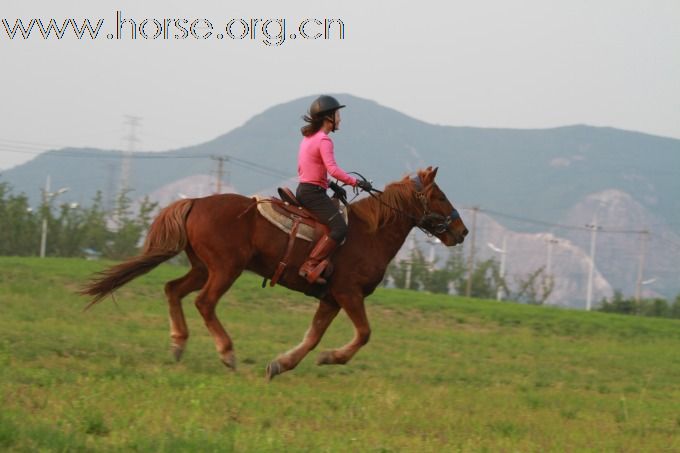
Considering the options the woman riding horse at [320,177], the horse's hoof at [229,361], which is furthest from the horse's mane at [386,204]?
the horse's hoof at [229,361]

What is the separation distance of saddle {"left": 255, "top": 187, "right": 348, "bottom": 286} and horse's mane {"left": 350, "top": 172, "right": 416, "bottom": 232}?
2.11 ft

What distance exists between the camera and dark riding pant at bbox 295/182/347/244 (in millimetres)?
11055

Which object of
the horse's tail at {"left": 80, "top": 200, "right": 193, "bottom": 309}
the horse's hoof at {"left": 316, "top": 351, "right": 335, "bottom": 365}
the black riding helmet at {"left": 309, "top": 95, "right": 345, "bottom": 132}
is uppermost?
the black riding helmet at {"left": 309, "top": 95, "right": 345, "bottom": 132}

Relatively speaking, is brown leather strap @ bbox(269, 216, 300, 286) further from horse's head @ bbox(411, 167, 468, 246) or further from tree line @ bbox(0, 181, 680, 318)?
tree line @ bbox(0, 181, 680, 318)

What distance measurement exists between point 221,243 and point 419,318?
454 inches

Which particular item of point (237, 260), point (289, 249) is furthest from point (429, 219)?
point (237, 260)

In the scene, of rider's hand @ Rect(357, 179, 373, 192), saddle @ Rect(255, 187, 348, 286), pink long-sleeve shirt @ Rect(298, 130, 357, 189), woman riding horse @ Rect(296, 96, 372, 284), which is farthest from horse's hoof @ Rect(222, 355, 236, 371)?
rider's hand @ Rect(357, 179, 373, 192)

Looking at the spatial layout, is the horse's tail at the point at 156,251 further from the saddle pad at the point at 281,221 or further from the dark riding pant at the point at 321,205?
the dark riding pant at the point at 321,205

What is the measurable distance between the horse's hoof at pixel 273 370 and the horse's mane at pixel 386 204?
1962mm

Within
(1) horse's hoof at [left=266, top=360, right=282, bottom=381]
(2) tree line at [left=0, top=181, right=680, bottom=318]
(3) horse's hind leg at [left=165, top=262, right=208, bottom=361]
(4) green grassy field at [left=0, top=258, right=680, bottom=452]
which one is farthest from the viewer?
(2) tree line at [left=0, top=181, right=680, bottom=318]

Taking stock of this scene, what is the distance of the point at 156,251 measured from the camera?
1117 cm

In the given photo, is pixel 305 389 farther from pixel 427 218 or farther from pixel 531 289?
pixel 531 289

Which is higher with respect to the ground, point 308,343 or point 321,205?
point 321,205

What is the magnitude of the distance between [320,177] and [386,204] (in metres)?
0.97
